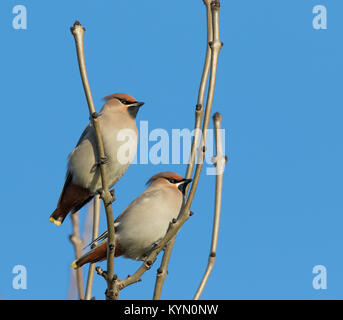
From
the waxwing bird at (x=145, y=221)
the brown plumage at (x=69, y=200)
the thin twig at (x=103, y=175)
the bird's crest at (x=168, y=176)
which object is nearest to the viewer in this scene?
the thin twig at (x=103, y=175)

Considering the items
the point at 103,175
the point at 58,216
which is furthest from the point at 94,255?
the point at 103,175

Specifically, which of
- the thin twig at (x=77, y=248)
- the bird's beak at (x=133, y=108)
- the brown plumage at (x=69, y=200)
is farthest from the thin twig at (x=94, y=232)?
the bird's beak at (x=133, y=108)

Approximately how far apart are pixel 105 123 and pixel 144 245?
3.43ft

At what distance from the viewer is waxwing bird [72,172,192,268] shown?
5426 mm

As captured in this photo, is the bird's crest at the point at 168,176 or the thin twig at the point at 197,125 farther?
the bird's crest at the point at 168,176

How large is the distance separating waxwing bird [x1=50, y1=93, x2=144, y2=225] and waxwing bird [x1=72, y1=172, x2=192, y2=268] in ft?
1.03

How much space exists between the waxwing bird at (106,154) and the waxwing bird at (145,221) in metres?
0.31

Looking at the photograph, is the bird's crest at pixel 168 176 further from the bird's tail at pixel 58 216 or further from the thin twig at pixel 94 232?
the thin twig at pixel 94 232

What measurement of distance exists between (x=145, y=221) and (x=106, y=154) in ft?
2.02

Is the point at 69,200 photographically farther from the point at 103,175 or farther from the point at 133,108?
the point at 103,175

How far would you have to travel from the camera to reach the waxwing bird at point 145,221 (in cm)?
543

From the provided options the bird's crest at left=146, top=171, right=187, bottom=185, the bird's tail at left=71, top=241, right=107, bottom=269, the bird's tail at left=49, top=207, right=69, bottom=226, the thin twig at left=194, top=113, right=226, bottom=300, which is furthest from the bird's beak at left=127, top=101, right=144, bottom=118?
the thin twig at left=194, top=113, right=226, bottom=300
